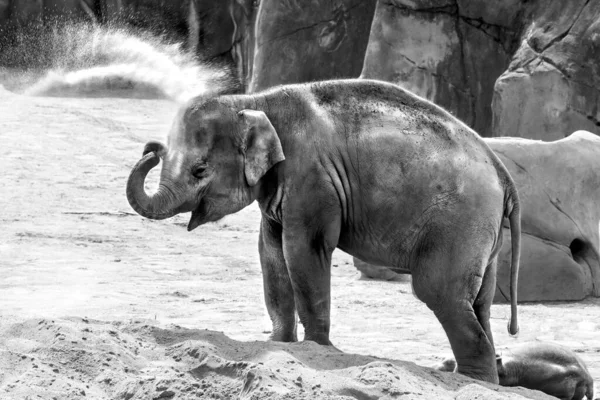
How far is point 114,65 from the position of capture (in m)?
17.8

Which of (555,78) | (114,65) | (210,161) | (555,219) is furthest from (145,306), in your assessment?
(114,65)

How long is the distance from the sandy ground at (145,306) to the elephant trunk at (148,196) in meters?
0.48

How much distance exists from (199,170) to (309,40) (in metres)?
10.2

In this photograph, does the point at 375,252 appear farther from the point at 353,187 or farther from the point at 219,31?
the point at 219,31

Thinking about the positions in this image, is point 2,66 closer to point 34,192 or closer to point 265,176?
point 34,192

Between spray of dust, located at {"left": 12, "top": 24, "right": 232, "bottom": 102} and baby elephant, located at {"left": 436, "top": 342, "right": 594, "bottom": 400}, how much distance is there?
404 inches

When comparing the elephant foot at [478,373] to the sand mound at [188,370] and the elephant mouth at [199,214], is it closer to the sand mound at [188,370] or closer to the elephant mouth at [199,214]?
the sand mound at [188,370]

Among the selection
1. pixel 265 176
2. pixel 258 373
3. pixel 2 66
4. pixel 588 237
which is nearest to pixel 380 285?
pixel 588 237

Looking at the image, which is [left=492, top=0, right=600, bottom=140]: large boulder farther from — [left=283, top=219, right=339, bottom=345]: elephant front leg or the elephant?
[left=283, top=219, right=339, bottom=345]: elephant front leg

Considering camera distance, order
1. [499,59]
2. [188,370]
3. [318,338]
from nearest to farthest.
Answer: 1. [188,370]
2. [318,338]
3. [499,59]

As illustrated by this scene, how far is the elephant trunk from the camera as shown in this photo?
5.49 metres

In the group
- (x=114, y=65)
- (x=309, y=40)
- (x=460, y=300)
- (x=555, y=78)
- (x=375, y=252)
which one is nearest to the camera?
(x=460, y=300)

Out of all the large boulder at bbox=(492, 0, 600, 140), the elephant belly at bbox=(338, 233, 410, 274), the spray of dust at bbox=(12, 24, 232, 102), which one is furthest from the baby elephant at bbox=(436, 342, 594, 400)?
the spray of dust at bbox=(12, 24, 232, 102)

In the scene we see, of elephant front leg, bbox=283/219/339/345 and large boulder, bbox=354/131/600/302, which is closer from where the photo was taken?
elephant front leg, bbox=283/219/339/345
